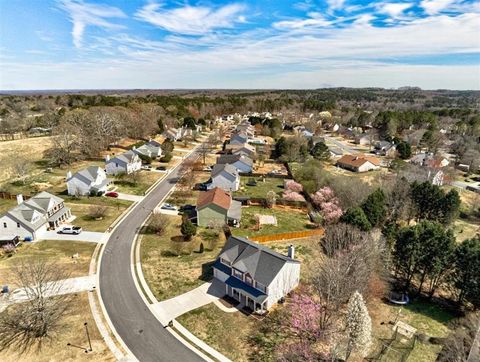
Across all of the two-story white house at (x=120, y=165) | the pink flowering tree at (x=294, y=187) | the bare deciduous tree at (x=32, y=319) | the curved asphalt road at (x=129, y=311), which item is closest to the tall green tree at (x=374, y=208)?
the pink flowering tree at (x=294, y=187)

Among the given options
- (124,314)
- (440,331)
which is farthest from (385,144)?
(124,314)

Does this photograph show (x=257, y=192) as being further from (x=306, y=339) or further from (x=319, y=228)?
(x=306, y=339)

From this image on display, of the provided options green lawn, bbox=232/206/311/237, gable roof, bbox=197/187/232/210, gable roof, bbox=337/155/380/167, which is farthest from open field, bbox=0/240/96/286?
gable roof, bbox=337/155/380/167

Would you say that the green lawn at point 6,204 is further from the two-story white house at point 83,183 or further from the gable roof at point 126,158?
the gable roof at point 126,158

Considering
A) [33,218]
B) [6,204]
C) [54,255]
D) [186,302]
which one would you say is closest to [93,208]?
[33,218]

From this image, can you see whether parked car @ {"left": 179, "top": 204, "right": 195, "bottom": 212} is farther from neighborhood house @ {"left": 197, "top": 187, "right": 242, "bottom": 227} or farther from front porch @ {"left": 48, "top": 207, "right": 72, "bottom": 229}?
front porch @ {"left": 48, "top": 207, "right": 72, "bottom": 229}

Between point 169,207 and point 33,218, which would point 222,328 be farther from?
point 33,218
